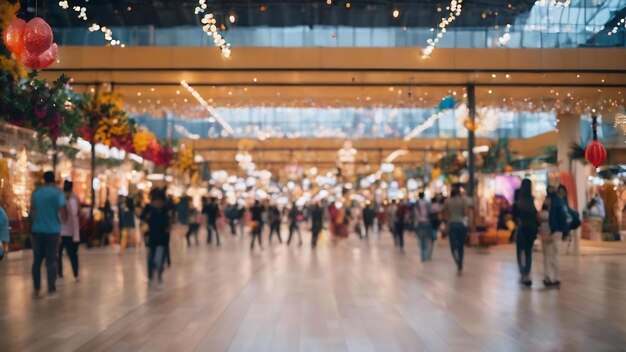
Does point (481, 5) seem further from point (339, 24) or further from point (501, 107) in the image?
point (501, 107)

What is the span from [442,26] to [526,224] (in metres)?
8.87

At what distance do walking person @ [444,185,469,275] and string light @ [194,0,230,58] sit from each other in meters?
7.73

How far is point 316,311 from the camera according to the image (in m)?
10.1

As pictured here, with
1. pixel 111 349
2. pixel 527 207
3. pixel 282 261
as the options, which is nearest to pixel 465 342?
pixel 111 349

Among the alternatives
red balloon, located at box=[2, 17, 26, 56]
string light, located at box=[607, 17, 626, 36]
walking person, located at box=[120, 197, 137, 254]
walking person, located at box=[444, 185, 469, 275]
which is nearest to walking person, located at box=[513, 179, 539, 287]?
walking person, located at box=[444, 185, 469, 275]

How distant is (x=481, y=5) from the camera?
21.7 metres

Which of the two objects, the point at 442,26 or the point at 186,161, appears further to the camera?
the point at 186,161

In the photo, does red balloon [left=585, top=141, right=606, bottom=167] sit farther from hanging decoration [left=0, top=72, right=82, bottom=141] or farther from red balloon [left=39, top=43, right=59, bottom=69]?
red balloon [left=39, top=43, right=59, bottom=69]

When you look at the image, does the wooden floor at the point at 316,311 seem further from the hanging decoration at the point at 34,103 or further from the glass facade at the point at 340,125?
the glass facade at the point at 340,125

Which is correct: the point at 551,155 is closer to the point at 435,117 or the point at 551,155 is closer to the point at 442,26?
the point at 435,117

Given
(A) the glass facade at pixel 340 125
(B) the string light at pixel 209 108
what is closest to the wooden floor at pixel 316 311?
(B) the string light at pixel 209 108

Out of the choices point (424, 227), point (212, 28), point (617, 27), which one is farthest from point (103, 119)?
point (617, 27)

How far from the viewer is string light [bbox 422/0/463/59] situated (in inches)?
826

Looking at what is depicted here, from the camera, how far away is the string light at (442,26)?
21.0 m
